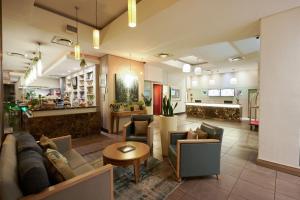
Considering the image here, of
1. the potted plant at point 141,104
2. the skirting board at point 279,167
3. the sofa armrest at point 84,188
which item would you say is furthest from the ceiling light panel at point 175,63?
the sofa armrest at point 84,188

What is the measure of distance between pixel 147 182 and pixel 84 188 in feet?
4.10

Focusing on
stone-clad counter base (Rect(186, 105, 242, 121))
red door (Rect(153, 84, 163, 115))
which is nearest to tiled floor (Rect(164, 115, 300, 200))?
stone-clad counter base (Rect(186, 105, 242, 121))

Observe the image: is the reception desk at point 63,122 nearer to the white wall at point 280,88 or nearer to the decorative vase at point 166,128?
the decorative vase at point 166,128

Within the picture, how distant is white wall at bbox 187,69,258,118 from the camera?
8773 millimetres

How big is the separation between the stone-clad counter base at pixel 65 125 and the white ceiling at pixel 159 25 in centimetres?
227

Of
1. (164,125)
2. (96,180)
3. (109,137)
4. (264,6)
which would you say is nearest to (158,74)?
(109,137)

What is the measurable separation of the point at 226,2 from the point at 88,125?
16.6 feet

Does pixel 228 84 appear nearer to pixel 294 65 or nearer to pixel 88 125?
pixel 294 65

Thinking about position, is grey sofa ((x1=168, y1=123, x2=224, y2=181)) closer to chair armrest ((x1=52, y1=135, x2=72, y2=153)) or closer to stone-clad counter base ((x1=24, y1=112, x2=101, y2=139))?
chair armrest ((x1=52, y1=135, x2=72, y2=153))

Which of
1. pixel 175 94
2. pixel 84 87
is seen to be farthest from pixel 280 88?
pixel 175 94

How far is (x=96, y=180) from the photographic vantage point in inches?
57.7

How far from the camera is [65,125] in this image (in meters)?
4.61

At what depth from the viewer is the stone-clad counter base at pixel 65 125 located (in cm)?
410

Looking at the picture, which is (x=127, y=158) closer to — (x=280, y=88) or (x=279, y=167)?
(x=279, y=167)
